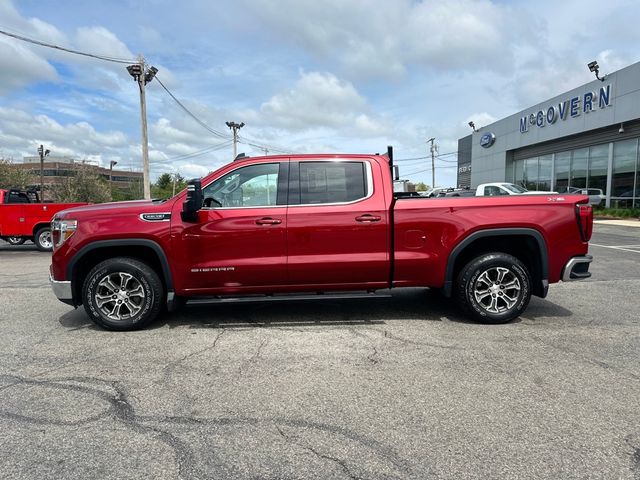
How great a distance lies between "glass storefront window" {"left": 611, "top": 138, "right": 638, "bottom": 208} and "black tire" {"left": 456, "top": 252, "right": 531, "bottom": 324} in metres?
23.5

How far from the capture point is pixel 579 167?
28.6m

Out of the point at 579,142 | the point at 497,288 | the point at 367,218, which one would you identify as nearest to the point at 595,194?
the point at 579,142

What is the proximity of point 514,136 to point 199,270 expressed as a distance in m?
35.4

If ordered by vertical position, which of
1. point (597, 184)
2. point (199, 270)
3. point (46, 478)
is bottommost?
point (46, 478)

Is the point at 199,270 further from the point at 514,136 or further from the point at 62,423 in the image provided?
the point at 514,136

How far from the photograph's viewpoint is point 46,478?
98.7 inches

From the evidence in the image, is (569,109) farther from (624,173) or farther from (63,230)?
(63,230)

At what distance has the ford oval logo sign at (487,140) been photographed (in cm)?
3862

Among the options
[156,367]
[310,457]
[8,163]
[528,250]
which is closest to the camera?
[310,457]

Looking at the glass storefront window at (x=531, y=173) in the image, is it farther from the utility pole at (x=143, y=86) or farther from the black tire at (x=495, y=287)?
the black tire at (x=495, y=287)

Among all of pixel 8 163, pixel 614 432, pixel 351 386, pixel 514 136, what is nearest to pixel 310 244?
pixel 351 386

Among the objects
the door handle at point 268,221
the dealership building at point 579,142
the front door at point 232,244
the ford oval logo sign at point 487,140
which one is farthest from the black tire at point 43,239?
the ford oval logo sign at point 487,140

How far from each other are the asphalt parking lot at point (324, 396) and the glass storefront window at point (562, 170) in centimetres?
2742

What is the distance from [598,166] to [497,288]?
26272 mm
